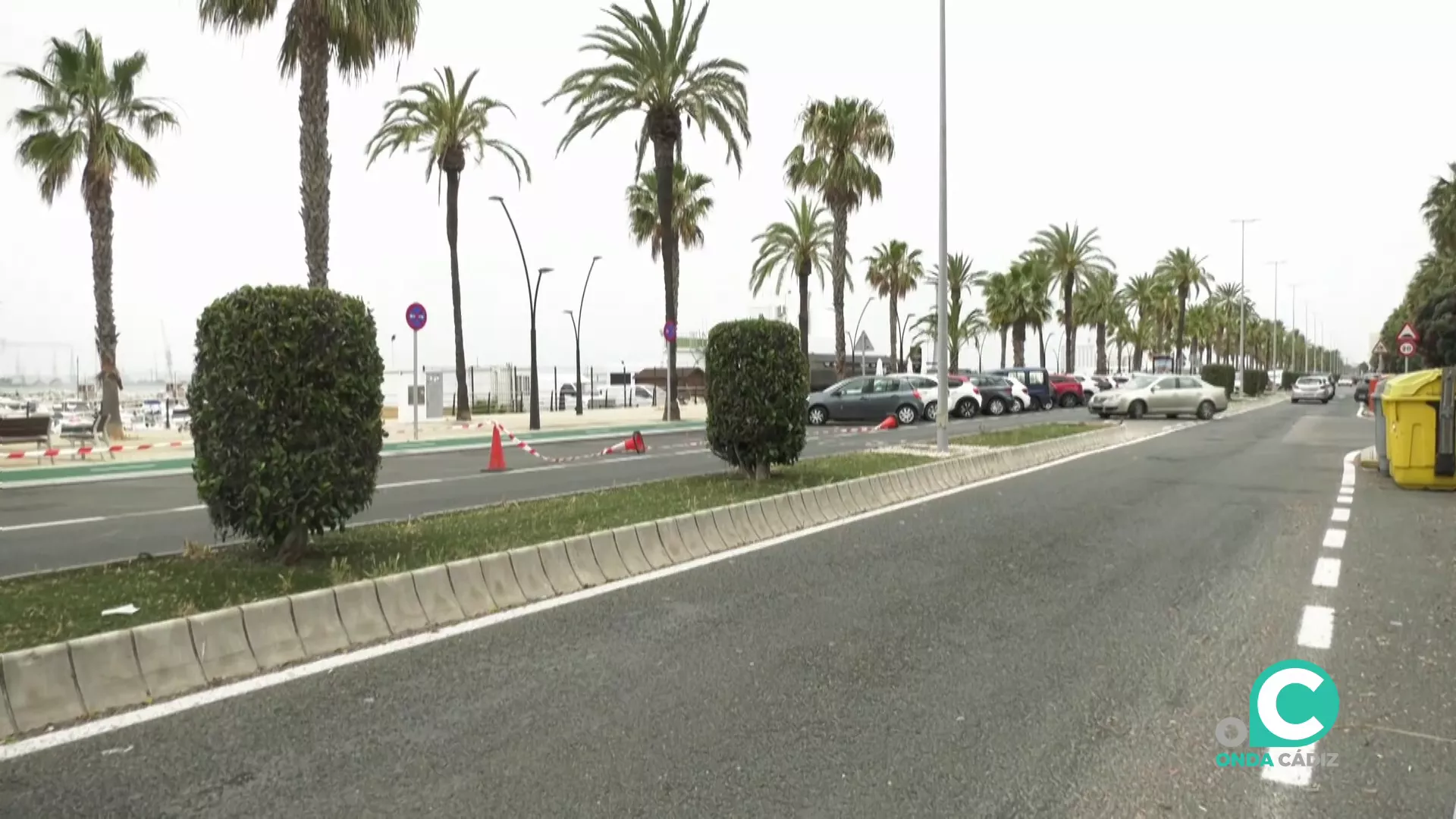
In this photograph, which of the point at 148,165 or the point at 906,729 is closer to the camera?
the point at 906,729

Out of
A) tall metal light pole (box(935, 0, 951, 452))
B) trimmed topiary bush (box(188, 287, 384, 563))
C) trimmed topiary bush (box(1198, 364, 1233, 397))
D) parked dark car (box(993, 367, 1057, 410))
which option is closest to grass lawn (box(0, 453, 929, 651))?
trimmed topiary bush (box(188, 287, 384, 563))

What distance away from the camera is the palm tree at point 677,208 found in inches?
1855

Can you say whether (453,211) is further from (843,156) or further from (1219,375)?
(1219,375)

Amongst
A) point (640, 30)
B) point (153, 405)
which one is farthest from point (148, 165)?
point (153, 405)

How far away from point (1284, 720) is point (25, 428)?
22849mm

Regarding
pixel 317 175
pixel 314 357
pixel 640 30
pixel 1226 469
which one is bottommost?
pixel 1226 469

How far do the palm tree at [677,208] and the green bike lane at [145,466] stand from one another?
18.7 metres

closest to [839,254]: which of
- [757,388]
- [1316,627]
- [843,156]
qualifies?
[843,156]

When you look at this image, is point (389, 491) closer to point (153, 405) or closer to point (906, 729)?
point (906, 729)

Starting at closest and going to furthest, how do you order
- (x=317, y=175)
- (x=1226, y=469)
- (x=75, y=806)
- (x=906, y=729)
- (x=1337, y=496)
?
(x=75, y=806), (x=906, y=729), (x=1337, y=496), (x=1226, y=469), (x=317, y=175)

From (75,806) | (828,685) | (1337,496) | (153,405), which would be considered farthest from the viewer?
(153,405)

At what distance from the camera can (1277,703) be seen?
523cm

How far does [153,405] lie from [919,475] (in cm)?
4138

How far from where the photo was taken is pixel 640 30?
105 ft
